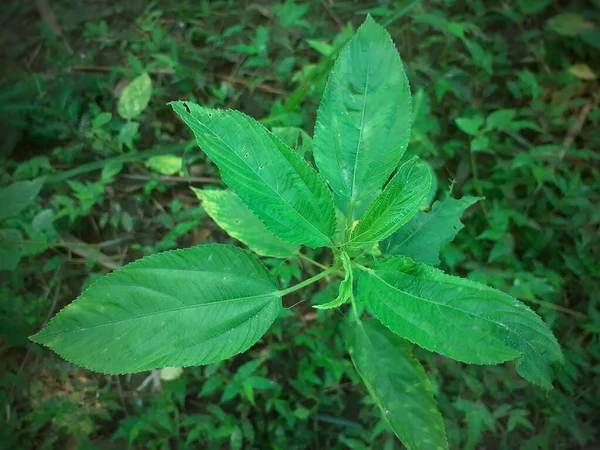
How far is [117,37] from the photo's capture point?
267cm

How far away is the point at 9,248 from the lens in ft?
6.40

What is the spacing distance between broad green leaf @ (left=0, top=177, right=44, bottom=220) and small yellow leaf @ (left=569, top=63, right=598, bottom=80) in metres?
2.55

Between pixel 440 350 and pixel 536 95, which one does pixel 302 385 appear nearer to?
pixel 440 350

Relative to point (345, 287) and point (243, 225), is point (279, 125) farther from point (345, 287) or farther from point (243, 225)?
point (345, 287)

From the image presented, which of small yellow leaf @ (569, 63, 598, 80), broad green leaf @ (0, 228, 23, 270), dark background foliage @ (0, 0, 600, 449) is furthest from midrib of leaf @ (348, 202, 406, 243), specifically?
small yellow leaf @ (569, 63, 598, 80)

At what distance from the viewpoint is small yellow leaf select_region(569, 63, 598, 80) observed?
2.40 meters

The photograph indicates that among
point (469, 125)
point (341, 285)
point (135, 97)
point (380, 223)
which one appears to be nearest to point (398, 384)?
point (341, 285)

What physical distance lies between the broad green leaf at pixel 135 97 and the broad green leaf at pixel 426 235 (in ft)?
5.09

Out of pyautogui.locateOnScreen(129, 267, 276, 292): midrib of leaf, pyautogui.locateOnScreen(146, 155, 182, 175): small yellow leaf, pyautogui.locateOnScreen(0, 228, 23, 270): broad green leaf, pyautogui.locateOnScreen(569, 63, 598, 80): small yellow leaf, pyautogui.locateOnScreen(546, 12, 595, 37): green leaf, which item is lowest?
pyautogui.locateOnScreen(0, 228, 23, 270): broad green leaf

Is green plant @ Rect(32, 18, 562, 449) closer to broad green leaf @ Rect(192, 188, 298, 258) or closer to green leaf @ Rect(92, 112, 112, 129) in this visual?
broad green leaf @ Rect(192, 188, 298, 258)

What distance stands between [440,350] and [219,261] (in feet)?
1.77

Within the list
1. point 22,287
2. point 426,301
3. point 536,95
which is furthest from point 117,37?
point 426,301

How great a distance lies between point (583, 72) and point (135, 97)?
2267mm

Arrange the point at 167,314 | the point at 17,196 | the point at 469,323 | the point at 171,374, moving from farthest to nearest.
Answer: the point at 171,374
the point at 17,196
the point at 167,314
the point at 469,323
